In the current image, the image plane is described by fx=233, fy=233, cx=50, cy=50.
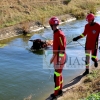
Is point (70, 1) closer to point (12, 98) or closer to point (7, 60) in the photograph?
point (7, 60)

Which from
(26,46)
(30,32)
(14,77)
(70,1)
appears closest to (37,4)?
(70,1)

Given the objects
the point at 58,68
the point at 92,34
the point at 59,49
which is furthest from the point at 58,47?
the point at 92,34

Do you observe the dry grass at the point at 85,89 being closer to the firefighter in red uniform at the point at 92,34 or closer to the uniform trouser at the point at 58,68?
the uniform trouser at the point at 58,68

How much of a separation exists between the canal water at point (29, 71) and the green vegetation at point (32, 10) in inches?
313

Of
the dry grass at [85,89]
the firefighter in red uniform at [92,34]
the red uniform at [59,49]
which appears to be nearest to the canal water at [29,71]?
the dry grass at [85,89]

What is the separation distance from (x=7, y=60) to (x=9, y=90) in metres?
4.04

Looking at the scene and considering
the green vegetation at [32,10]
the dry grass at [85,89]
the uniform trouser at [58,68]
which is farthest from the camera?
the green vegetation at [32,10]

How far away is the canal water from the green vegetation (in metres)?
7.96

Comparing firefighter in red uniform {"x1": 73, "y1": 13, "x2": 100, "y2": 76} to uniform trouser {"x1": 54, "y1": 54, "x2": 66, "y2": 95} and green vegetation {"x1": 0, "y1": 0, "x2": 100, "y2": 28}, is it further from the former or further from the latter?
green vegetation {"x1": 0, "y1": 0, "x2": 100, "y2": 28}

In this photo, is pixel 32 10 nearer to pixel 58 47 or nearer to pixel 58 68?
pixel 58 68

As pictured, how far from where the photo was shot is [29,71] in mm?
10719

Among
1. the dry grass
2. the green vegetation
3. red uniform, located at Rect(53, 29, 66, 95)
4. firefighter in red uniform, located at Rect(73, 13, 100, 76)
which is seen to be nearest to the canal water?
the dry grass

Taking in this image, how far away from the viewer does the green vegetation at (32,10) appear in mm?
23438

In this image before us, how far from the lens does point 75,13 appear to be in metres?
29.5
